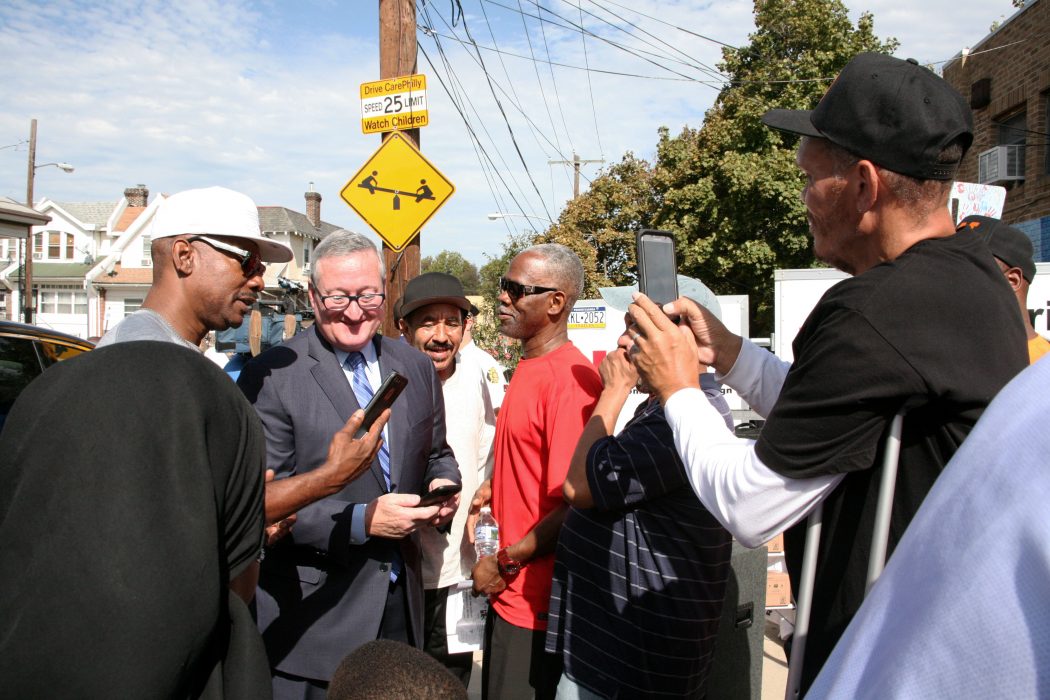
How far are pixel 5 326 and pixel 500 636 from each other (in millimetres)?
5331

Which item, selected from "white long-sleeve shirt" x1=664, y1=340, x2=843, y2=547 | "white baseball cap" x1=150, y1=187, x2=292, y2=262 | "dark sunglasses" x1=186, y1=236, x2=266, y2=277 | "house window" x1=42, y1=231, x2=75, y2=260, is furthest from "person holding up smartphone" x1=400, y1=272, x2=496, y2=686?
"house window" x1=42, y1=231, x2=75, y2=260

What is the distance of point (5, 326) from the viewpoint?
20.1 ft

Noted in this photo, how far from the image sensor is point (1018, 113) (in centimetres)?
1420

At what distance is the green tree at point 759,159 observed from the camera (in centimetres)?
1992

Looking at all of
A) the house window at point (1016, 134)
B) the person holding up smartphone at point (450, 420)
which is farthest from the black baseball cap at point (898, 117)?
the house window at point (1016, 134)

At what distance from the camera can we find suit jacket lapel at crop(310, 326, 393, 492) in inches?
111

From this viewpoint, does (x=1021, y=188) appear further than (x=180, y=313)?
Yes

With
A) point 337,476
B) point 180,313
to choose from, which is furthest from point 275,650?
point 180,313

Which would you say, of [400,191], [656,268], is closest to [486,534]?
[656,268]

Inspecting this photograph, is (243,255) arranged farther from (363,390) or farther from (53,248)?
(53,248)

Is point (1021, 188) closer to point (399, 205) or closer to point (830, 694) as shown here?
point (399, 205)

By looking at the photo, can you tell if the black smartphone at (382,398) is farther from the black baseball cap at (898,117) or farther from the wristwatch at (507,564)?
the black baseball cap at (898,117)

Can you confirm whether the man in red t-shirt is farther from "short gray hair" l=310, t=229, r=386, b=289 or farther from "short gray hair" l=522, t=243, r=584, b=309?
"short gray hair" l=310, t=229, r=386, b=289

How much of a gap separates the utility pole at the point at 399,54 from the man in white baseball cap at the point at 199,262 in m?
4.52
